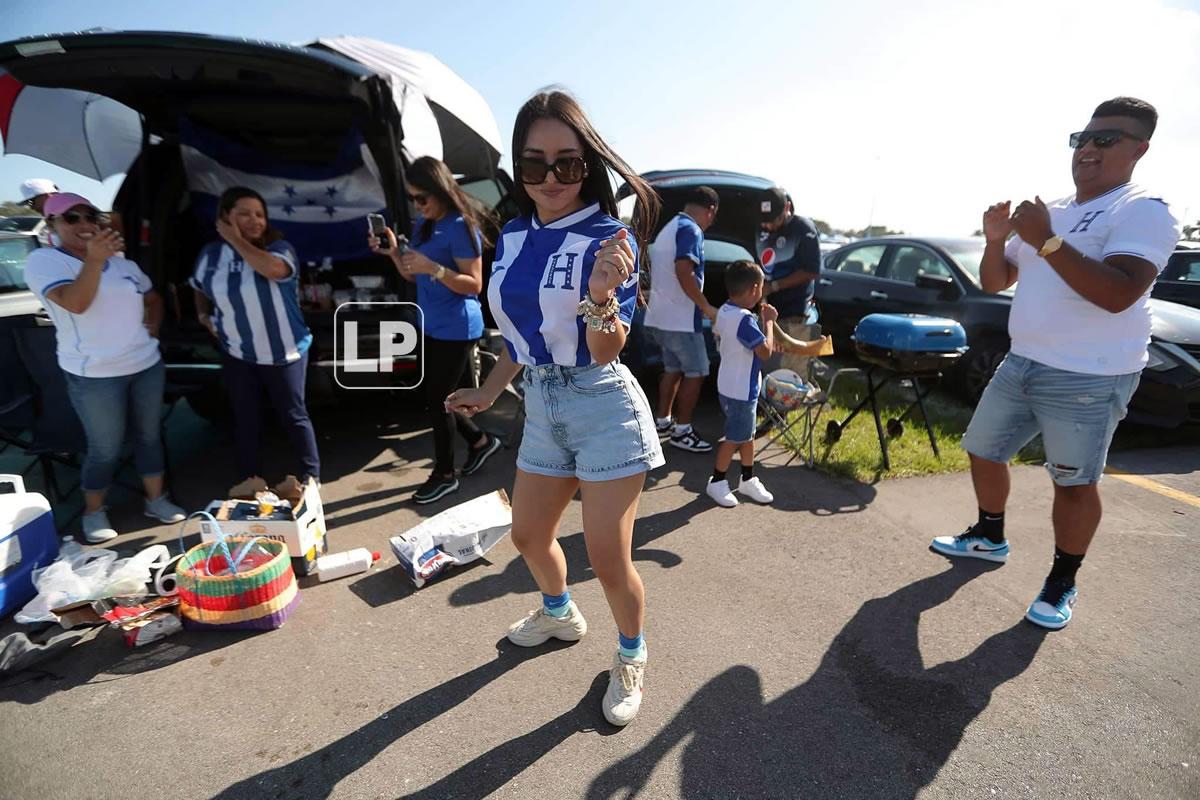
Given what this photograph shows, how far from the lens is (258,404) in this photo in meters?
3.59

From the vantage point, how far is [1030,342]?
2617mm

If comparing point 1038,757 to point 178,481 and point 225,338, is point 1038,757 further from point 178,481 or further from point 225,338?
point 178,481

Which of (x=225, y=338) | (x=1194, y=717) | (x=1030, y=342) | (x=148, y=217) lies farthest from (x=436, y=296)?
(x=1194, y=717)

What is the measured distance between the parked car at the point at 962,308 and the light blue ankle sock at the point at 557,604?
5079 mm

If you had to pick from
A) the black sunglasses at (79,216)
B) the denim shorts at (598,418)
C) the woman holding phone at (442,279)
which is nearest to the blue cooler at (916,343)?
the woman holding phone at (442,279)

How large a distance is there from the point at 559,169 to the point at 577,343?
19.8 inches

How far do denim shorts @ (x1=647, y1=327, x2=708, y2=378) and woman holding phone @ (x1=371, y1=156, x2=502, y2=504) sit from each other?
4.98ft

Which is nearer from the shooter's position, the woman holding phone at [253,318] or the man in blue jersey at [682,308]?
the woman holding phone at [253,318]

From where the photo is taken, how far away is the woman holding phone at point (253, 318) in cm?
325

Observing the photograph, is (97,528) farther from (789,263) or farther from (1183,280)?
(1183,280)

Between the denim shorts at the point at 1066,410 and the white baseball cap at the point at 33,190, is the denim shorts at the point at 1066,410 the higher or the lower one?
the lower one

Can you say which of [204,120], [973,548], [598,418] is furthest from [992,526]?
[204,120]

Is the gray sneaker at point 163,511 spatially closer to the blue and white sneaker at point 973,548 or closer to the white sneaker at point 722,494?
the white sneaker at point 722,494

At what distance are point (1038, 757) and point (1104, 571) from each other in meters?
1.66
